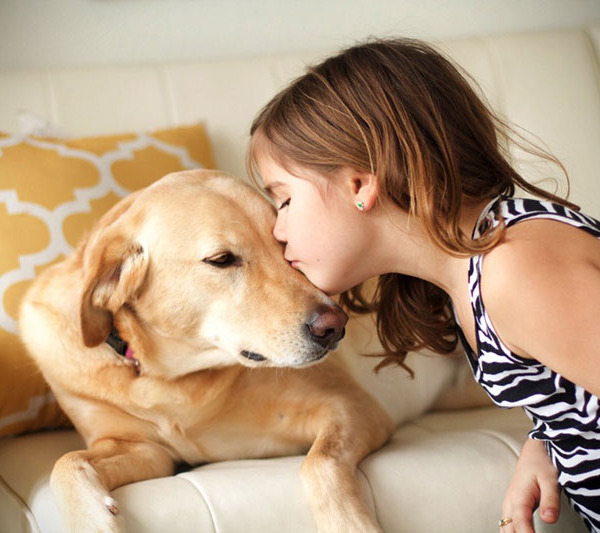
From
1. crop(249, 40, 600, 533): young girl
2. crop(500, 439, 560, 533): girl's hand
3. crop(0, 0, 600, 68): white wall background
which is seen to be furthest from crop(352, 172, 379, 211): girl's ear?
crop(0, 0, 600, 68): white wall background

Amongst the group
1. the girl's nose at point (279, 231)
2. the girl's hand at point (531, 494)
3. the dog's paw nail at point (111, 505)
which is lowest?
the girl's hand at point (531, 494)

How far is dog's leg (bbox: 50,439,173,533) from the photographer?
1.27 meters

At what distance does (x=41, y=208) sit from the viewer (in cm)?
189

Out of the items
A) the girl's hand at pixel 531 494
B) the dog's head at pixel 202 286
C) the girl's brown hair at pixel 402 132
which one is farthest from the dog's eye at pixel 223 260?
the girl's hand at pixel 531 494

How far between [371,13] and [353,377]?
1.63 metres

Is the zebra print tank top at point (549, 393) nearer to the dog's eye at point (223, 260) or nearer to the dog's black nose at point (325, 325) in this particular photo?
the dog's black nose at point (325, 325)

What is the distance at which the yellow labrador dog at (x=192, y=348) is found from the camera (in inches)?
57.7

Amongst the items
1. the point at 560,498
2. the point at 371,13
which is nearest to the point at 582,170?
the point at 371,13

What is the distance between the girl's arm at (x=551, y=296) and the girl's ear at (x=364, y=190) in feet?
0.84

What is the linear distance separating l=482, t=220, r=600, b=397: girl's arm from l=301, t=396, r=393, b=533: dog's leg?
1.28 ft

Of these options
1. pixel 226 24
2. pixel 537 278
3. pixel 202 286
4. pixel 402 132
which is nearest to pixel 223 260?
pixel 202 286

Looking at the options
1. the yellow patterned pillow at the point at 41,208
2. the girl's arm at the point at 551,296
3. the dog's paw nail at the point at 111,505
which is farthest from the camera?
the yellow patterned pillow at the point at 41,208

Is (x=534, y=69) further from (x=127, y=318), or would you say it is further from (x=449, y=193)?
(x=127, y=318)

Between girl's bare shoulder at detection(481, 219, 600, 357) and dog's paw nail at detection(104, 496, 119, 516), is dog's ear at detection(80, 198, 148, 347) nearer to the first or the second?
dog's paw nail at detection(104, 496, 119, 516)
